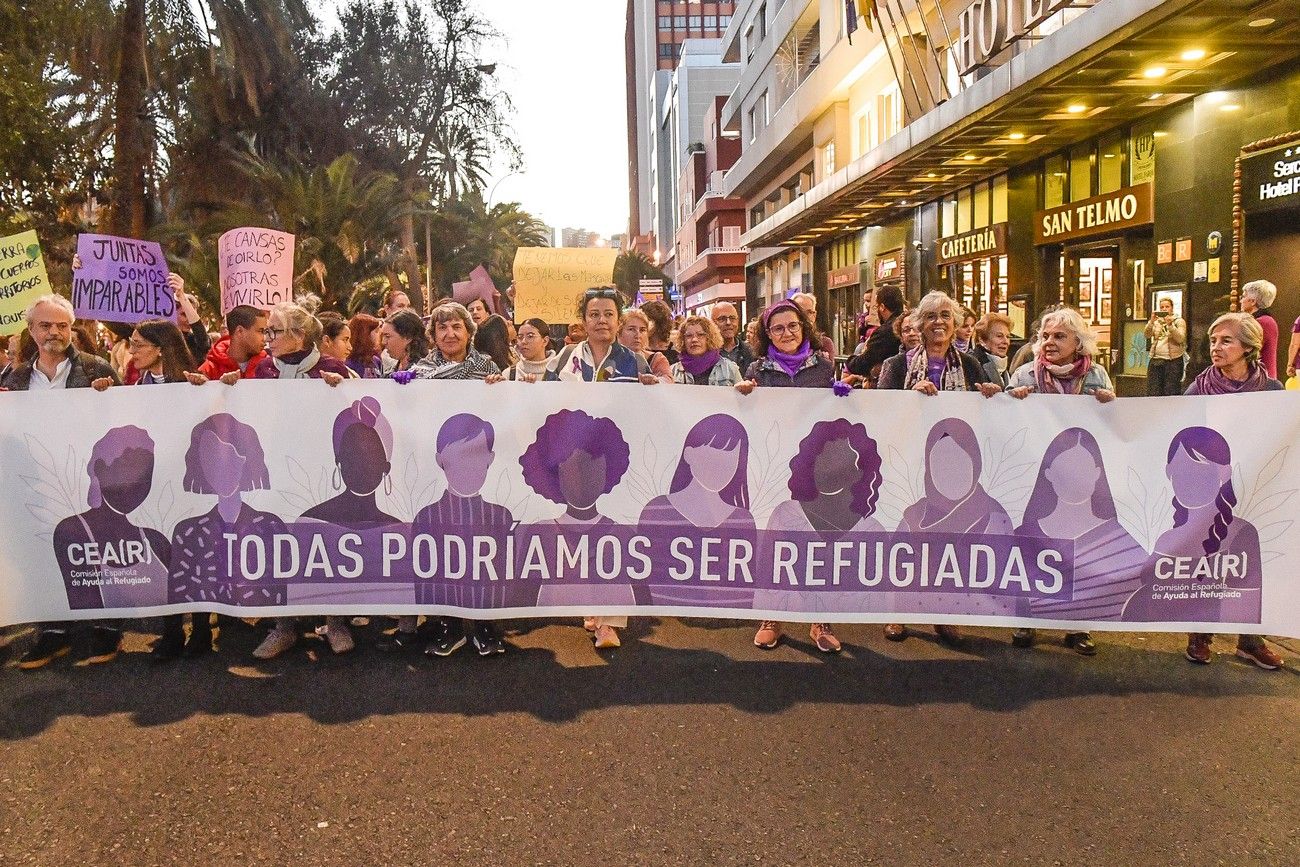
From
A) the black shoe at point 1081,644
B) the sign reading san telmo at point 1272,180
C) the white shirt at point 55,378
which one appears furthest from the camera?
the sign reading san telmo at point 1272,180

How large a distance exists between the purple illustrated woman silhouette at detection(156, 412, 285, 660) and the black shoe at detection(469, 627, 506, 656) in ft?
3.12

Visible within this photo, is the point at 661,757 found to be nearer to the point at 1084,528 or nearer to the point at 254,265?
the point at 1084,528

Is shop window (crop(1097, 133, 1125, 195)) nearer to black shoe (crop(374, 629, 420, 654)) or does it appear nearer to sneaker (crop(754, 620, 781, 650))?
sneaker (crop(754, 620, 781, 650))

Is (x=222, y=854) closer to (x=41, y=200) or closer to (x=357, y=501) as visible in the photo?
(x=357, y=501)

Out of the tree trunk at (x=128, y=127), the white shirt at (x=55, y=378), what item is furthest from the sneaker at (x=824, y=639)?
the tree trunk at (x=128, y=127)

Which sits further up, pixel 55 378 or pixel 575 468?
pixel 55 378

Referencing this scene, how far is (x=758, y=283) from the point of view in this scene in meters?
49.3

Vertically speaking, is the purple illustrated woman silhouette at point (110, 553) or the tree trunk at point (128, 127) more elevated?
the tree trunk at point (128, 127)

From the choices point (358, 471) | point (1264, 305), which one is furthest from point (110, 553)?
point (1264, 305)

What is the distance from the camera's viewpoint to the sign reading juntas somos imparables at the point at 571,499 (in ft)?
16.1

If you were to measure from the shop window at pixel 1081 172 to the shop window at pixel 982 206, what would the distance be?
9.96 feet

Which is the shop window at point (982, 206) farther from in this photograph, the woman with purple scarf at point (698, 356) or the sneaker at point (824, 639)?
the sneaker at point (824, 639)

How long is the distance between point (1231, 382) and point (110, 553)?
548cm

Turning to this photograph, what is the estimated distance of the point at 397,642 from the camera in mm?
5430
